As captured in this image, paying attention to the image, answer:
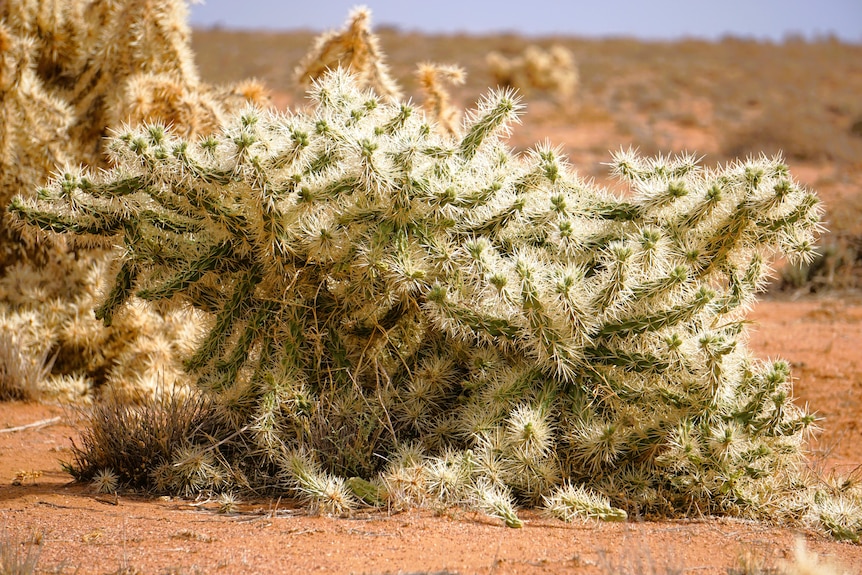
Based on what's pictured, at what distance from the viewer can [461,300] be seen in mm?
3994

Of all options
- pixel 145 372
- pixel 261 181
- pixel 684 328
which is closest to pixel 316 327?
pixel 261 181

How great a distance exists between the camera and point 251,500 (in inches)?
166

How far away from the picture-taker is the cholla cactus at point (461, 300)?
3.93 meters

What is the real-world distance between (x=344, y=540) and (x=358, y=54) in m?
3.87

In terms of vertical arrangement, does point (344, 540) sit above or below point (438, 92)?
below

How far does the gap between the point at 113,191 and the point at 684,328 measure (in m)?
2.59

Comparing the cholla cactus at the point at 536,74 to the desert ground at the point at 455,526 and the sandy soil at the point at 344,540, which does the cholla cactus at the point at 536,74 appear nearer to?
the desert ground at the point at 455,526

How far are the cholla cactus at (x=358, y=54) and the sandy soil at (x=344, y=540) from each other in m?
3.29

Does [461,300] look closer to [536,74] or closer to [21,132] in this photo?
[21,132]

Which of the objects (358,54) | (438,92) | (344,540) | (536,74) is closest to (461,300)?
(344,540)

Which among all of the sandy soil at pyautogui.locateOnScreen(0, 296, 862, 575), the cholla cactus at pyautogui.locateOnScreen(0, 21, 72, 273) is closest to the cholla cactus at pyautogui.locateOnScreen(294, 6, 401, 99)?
the cholla cactus at pyautogui.locateOnScreen(0, 21, 72, 273)

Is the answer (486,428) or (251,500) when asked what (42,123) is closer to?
(251,500)

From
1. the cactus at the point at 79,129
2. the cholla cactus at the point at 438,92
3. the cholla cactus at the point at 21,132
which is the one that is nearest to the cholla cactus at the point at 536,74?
the cactus at the point at 79,129

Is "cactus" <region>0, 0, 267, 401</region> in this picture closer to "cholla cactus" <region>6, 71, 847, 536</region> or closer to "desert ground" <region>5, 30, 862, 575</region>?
"desert ground" <region>5, 30, 862, 575</region>
